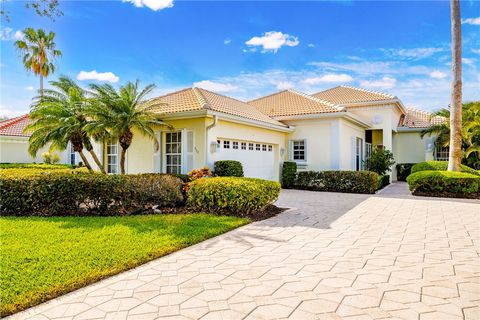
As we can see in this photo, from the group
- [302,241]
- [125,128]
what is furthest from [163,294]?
[125,128]

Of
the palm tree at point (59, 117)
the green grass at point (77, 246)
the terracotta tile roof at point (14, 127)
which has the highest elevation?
the terracotta tile roof at point (14, 127)

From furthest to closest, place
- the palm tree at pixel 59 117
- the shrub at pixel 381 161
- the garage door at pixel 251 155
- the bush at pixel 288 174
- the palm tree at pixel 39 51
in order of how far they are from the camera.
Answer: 1. the palm tree at pixel 39 51
2. the shrub at pixel 381 161
3. the bush at pixel 288 174
4. the garage door at pixel 251 155
5. the palm tree at pixel 59 117

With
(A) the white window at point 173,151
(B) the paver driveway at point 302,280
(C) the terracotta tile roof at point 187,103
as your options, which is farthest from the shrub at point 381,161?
(A) the white window at point 173,151

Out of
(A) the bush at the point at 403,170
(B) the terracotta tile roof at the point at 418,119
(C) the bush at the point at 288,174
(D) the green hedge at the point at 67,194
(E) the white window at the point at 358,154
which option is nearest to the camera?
(D) the green hedge at the point at 67,194

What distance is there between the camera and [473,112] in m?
19.5

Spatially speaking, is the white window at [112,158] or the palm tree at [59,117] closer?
the palm tree at [59,117]

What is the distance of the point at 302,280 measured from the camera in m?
4.38

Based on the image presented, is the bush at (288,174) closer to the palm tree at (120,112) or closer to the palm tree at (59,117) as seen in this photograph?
the palm tree at (120,112)

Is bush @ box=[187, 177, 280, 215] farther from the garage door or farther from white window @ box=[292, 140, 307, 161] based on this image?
white window @ box=[292, 140, 307, 161]

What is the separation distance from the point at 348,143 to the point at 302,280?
15469mm

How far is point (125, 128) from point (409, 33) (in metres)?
13.8

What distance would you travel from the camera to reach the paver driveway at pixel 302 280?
351 centimetres

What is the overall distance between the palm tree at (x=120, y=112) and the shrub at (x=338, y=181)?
29.3 feet

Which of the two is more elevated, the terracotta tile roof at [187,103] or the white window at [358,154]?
the terracotta tile roof at [187,103]
